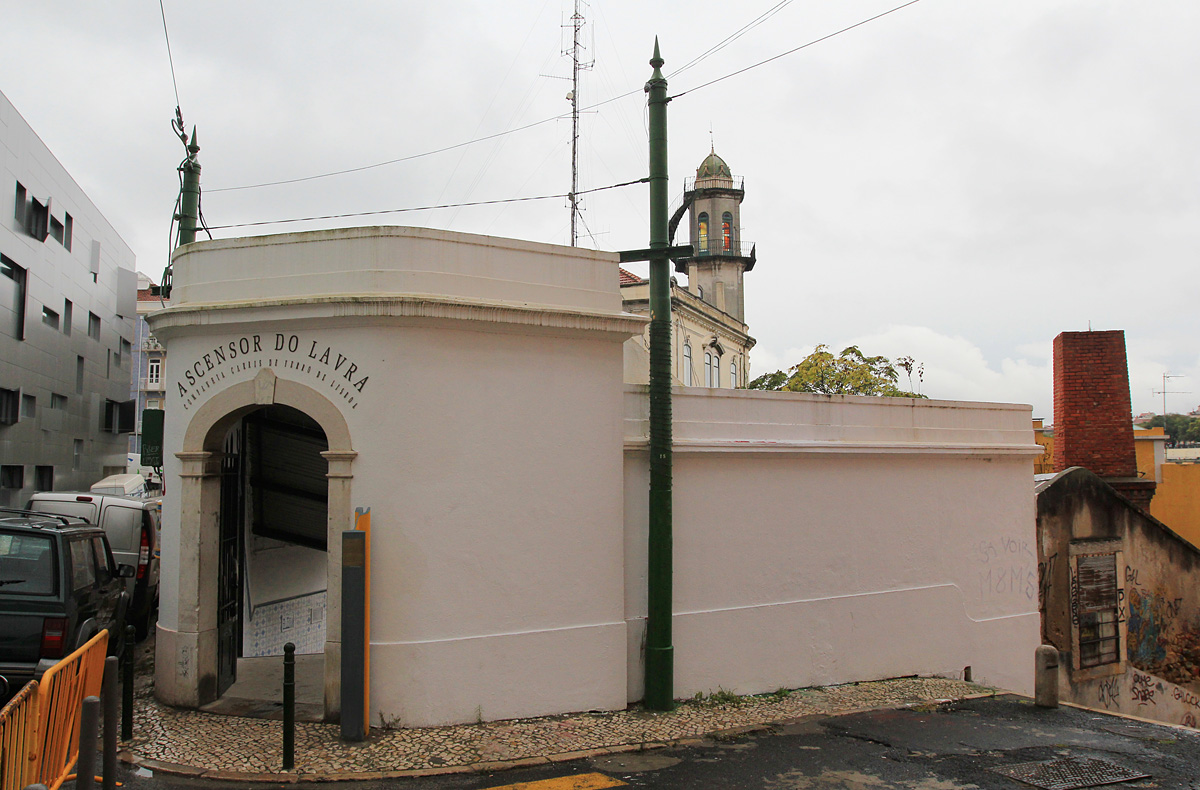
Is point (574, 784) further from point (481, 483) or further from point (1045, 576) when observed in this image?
point (1045, 576)

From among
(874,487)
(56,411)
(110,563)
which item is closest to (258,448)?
(110,563)

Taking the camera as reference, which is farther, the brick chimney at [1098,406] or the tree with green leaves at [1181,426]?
the tree with green leaves at [1181,426]

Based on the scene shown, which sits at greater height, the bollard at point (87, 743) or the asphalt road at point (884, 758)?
the bollard at point (87, 743)

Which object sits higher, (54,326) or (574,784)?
(54,326)

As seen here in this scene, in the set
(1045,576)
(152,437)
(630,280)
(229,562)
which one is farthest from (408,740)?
(630,280)

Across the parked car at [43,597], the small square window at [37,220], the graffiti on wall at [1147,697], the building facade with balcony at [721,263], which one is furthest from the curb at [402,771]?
the building facade with balcony at [721,263]

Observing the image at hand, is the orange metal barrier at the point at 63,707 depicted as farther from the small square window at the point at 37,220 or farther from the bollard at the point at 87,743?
the small square window at the point at 37,220

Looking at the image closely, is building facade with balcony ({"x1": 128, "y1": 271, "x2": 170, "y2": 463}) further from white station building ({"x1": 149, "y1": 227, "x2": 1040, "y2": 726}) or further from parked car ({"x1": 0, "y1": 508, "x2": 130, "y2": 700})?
white station building ({"x1": 149, "y1": 227, "x2": 1040, "y2": 726})

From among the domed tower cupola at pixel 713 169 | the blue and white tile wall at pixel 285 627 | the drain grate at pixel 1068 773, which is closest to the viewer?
the drain grate at pixel 1068 773

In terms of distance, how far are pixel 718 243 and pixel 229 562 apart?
41287mm

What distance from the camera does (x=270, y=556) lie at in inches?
399

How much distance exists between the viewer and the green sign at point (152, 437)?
9242 millimetres

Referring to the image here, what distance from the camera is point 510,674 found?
739 cm

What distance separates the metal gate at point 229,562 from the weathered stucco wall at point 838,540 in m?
4.10
